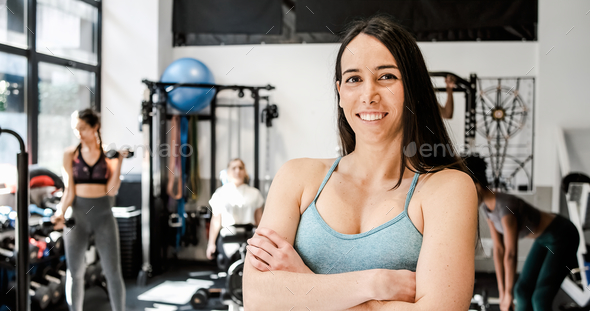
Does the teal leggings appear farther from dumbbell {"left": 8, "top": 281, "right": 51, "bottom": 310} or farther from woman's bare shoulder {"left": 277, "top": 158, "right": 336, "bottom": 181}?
dumbbell {"left": 8, "top": 281, "right": 51, "bottom": 310}

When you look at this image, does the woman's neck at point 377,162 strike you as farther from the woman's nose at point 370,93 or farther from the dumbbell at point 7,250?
the dumbbell at point 7,250

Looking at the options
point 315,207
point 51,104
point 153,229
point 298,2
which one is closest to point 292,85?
point 298,2

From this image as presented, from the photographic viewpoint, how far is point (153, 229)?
3699 millimetres

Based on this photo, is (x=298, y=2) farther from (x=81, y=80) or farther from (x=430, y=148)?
(x=430, y=148)

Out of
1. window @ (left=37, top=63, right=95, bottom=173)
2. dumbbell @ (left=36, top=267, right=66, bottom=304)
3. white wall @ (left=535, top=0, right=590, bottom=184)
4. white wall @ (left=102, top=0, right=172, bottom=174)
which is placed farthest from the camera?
white wall @ (left=102, top=0, right=172, bottom=174)

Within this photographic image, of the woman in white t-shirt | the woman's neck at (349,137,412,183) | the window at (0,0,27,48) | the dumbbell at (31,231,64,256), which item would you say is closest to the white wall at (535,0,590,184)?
the woman in white t-shirt

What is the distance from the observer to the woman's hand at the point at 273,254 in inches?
34.0

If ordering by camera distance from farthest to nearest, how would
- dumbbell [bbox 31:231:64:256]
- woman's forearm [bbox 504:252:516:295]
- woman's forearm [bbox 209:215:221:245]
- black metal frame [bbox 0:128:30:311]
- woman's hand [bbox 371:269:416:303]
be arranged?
woman's forearm [bbox 209:215:221:245], dumbbell [bbox 31:231:64:256], woman's forearm [bbox 504:252:516:295], black metal frame [bbox 0:128:30:311], woman's hand [bbox 371:269:416:303]

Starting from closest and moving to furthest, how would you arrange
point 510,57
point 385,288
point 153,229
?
point 385,288, point 153,229, point 510,57

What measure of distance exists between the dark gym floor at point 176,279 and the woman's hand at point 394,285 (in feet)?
8.44

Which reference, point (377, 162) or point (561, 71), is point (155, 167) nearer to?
point (377, 162)

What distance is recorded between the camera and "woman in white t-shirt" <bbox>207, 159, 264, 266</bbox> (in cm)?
321

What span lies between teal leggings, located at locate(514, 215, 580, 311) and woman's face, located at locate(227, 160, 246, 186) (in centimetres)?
214

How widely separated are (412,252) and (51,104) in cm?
394
